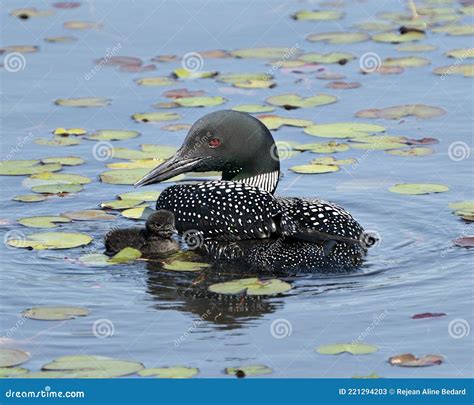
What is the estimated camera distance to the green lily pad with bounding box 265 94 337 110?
12.6 metres

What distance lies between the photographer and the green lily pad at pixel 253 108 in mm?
12391

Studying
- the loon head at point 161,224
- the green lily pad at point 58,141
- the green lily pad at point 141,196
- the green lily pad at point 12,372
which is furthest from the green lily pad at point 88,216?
the green lily pad at point 12,372

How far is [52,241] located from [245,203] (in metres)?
1.43

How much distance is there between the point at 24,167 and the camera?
11.4 metres

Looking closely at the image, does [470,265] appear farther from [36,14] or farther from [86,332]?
[36,14]

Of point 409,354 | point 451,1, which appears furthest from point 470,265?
point 451,1

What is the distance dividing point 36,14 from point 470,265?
7158mm

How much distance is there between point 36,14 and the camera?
15.1 m

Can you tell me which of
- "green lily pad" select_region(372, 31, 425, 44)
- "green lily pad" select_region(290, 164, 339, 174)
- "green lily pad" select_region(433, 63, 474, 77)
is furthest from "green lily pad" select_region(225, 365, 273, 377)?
"green lily pad" select_region(372, 31, 425, 44)

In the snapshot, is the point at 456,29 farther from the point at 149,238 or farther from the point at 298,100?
the point at 149,238

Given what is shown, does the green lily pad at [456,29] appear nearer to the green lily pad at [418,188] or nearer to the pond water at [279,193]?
the pond water at [279,193]

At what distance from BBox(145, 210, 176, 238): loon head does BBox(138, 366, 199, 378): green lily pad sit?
2.02 meters

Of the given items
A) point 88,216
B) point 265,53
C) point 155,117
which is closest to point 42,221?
point 88,216

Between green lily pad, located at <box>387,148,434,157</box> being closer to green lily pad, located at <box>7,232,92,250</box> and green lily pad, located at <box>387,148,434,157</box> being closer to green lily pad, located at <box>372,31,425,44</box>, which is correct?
green lily pad, located at <box>372,31,425,44</box>
